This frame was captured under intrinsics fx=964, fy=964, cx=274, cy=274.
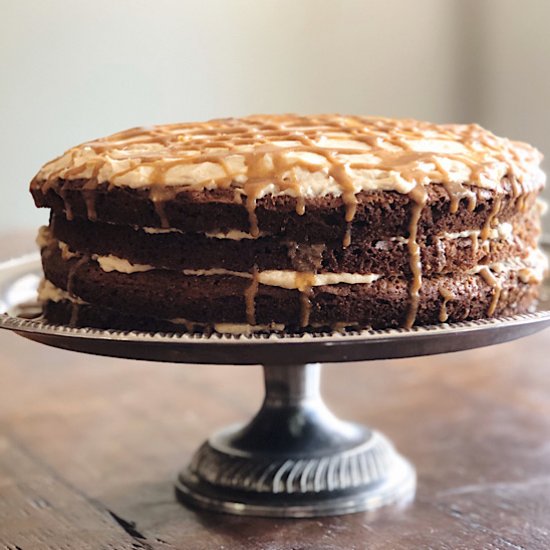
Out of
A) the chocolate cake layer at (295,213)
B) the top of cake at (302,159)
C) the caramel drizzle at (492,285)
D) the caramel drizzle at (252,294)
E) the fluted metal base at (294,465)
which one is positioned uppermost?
the top of cake at (302,159)

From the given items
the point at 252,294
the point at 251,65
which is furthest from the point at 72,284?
the point at 251,65

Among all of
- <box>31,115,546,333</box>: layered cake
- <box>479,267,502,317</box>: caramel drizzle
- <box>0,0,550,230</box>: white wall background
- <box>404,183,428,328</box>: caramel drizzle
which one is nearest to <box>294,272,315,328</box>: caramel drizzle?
<box>31,115,546,333</box>: layered cake

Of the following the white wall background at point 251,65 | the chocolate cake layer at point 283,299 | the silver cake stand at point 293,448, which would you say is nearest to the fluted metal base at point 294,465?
the silver cake stand at point 293,448

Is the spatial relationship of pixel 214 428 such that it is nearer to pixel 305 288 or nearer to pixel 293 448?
pixel 293 448

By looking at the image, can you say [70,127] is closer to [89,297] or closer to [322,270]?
[89,297]

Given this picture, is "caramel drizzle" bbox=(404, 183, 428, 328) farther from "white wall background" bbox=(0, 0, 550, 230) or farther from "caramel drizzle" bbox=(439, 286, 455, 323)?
"white wall background" bbox=(0, 0, 550, 230)

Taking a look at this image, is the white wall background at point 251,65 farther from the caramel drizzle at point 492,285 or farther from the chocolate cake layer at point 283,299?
the caramel drizzle at point 492,285

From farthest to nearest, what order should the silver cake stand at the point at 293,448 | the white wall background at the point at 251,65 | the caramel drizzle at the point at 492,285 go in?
the white wall background at the point at 251,65 → the caramel drizzle at the point at 492,285 → the silver cake stand at the point at 293,448
